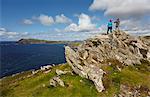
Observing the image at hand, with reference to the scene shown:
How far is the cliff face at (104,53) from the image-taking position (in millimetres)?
62031

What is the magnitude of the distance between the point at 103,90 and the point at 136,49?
25.5 m

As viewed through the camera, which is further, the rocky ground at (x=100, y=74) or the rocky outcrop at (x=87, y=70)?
the rocky outcrop at (x=87, y=70)

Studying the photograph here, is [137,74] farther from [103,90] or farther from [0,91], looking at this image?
[0,91]

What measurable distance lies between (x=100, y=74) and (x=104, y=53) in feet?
37.5

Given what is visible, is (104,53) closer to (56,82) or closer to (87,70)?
(87,70)

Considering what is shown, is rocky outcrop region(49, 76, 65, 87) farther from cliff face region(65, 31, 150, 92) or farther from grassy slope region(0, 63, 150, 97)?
cliff face region(65, 31, 150, 92)

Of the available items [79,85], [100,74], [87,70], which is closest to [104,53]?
[100,74]

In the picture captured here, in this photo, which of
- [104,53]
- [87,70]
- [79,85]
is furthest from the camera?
[104,53]

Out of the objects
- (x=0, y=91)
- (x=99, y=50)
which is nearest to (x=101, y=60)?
(x=99, y=50)

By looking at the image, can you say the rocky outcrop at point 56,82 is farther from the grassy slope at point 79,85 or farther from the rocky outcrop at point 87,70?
the rocky outcrop at point 87,70

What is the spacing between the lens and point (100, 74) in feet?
198

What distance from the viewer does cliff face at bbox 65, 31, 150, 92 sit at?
62031mm

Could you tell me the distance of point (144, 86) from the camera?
58.4 metres

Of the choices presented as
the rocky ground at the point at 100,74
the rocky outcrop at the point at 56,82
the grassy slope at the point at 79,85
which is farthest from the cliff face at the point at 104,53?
the rocky outcrop at the point at 56,82
